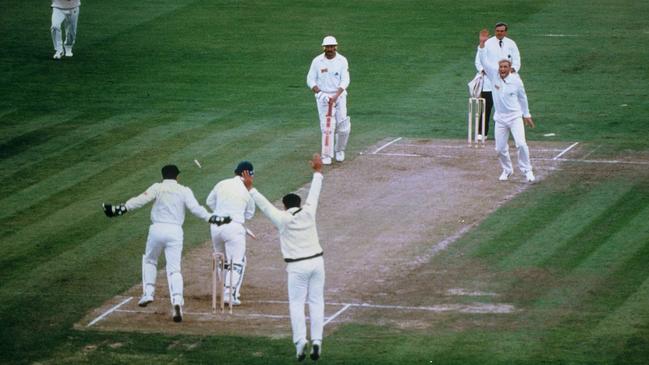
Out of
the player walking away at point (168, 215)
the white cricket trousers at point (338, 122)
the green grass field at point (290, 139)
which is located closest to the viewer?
the green grass field at point (290, 139)

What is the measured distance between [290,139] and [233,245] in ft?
34.8

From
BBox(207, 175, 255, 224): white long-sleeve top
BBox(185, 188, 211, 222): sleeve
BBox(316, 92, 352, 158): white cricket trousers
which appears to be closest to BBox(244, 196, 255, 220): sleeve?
BBox(207, 175, 255, 224): white long-sleeve top

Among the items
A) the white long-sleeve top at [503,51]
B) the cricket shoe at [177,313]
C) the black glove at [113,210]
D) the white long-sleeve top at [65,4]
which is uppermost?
the white long-sleeve top at [65,4]

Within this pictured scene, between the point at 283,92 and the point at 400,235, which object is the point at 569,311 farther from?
the point at 283,92

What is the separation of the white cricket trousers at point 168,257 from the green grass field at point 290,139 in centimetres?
87

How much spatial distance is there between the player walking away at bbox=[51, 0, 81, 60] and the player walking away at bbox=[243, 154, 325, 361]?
2015cm

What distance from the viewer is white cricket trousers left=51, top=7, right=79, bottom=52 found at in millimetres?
38906

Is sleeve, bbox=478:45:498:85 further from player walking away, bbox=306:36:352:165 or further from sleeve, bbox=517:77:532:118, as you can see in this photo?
player walking away, bbox=306:36:352:165

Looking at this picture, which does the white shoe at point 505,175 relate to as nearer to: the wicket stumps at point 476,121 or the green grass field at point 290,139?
the green grass field at point 290,139

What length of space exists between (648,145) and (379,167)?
569 centimetres

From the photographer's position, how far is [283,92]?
3700 cm

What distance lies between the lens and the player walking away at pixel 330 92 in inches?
1183

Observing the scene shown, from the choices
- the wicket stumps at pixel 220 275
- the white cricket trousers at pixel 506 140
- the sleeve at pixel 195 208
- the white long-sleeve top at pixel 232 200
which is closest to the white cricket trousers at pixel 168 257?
the sleeve at pixel 195 208

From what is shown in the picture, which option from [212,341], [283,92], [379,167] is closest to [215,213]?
[212,341]
